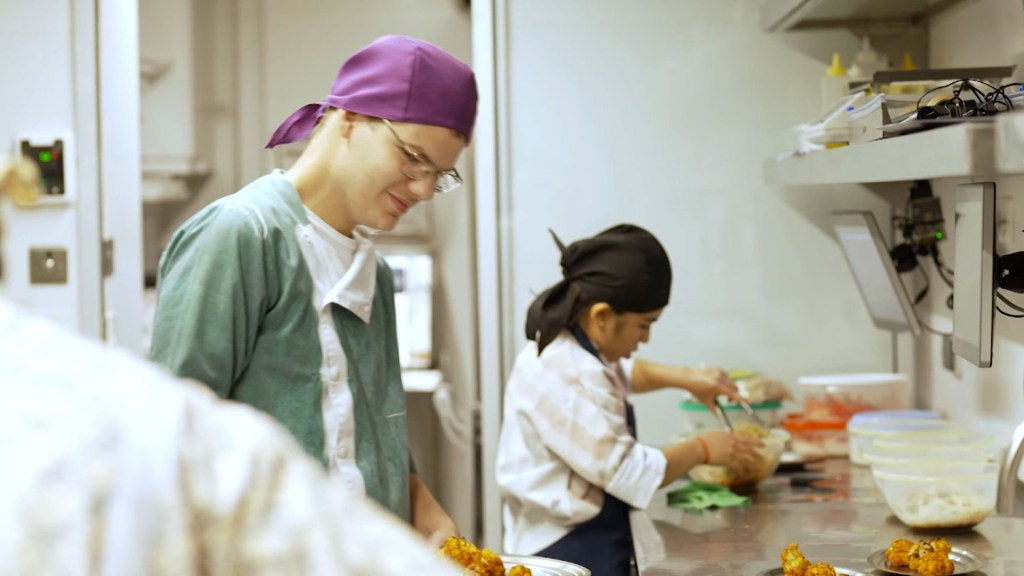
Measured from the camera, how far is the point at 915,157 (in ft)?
4.59

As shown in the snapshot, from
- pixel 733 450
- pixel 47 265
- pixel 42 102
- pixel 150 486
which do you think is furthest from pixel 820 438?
pixel 150 486

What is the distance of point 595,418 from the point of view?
223cm

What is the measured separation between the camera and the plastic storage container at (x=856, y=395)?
9.00ft

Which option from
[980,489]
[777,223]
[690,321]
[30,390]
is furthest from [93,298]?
[30,390]

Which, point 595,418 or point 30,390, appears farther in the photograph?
point 595,418

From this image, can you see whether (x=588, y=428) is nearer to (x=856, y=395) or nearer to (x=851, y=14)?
(x=856, y=395)

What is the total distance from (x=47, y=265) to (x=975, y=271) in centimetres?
219

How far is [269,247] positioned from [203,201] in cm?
308

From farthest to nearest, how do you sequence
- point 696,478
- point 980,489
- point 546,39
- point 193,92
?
point 193,92 → point 546,39 → point 696,478 → point 980,489

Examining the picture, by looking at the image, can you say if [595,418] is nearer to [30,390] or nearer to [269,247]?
[269,247]

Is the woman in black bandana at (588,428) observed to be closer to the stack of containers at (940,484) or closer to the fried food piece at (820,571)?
the stack of containers at (940,484)

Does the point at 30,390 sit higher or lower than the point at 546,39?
lower

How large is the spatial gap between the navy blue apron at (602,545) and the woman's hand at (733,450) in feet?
0.73

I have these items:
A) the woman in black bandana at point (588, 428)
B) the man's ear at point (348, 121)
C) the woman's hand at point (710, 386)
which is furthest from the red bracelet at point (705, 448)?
the man's ear at point (348, 121)
